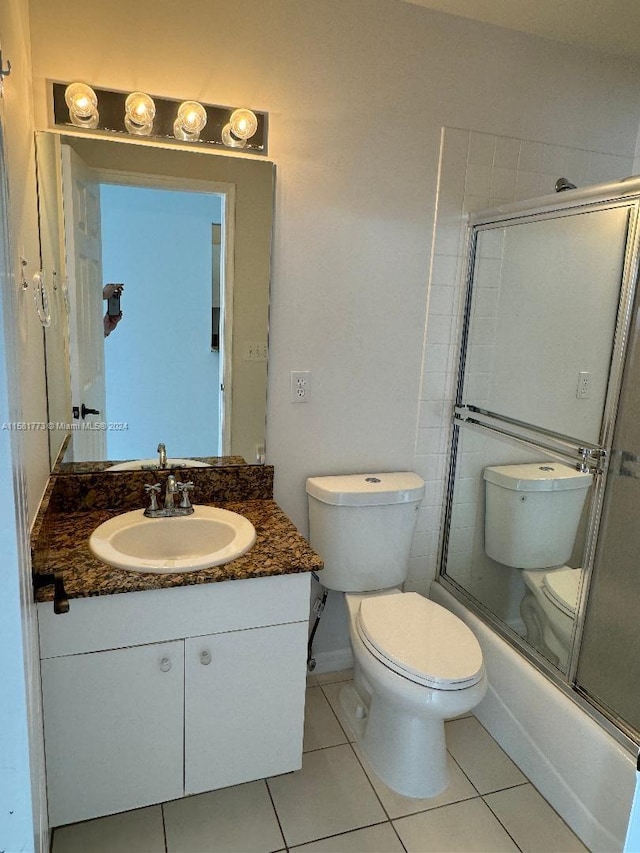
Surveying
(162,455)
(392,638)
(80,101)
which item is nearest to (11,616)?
(162,455)

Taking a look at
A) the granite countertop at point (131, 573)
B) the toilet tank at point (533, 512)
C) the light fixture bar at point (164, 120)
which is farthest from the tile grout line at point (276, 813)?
the light fixture bar at point (164, 120)

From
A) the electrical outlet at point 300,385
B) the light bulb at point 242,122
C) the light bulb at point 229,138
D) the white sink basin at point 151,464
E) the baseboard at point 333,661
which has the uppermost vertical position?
the light bulb at point 242,122

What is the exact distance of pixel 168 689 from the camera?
1533mm

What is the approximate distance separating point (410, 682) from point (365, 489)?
0.63 meters

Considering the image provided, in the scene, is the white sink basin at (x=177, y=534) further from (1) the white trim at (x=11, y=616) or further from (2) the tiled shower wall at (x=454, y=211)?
(2) the tiled shower wall at (x=454, y=211)

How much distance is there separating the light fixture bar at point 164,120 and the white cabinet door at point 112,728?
143 cm

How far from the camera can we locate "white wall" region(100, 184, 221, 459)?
1722mm

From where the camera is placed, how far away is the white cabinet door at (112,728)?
145 cm

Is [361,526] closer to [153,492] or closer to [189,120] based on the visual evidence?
[153,492]

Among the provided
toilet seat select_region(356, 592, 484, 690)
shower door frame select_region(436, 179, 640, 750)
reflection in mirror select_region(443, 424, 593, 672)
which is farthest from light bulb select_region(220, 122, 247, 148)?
toilet seat select_region(356, 592, 484, 690)

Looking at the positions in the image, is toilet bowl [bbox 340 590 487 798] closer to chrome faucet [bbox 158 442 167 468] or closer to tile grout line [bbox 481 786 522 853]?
tile grout line [bbox 481 786 522 853]

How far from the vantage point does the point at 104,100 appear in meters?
1.64

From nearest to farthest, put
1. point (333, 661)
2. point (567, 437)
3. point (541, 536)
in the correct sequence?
point (567, 437), point (541, 536), point (333, 661)

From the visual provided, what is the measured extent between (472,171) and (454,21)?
467 millimetres
